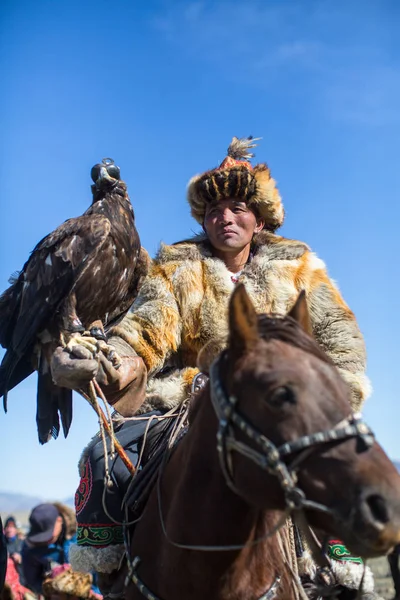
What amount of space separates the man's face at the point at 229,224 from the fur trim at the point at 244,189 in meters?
0.06

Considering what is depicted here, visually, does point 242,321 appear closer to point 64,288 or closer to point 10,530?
point 64,288

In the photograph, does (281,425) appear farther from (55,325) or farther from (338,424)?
(55,325)

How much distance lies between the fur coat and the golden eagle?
0.70 m

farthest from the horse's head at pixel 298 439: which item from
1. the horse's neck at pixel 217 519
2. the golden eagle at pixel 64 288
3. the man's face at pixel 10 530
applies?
the man's face at pixel 10 530

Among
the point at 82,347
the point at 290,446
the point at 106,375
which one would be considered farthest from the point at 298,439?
the point at 106,375

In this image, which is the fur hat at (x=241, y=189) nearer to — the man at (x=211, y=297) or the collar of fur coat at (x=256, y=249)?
the man at (x=211, y=297)

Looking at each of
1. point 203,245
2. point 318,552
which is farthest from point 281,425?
point 203,245

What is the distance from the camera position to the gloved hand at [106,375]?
3.25 m

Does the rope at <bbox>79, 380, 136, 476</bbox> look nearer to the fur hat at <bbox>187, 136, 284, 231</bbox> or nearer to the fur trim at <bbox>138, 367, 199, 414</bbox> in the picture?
the fur trim at <bbox>138, 367, 199, 414</bbox>

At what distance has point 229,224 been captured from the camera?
4.60 metres

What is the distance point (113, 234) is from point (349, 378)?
91.0 inches

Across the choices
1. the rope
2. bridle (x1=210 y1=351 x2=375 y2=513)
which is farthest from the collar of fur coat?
bridle (x1=210 y1=351 x2=375 y2=513)

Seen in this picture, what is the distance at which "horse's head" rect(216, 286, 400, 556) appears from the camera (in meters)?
2.05

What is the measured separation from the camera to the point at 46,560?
7.69m
